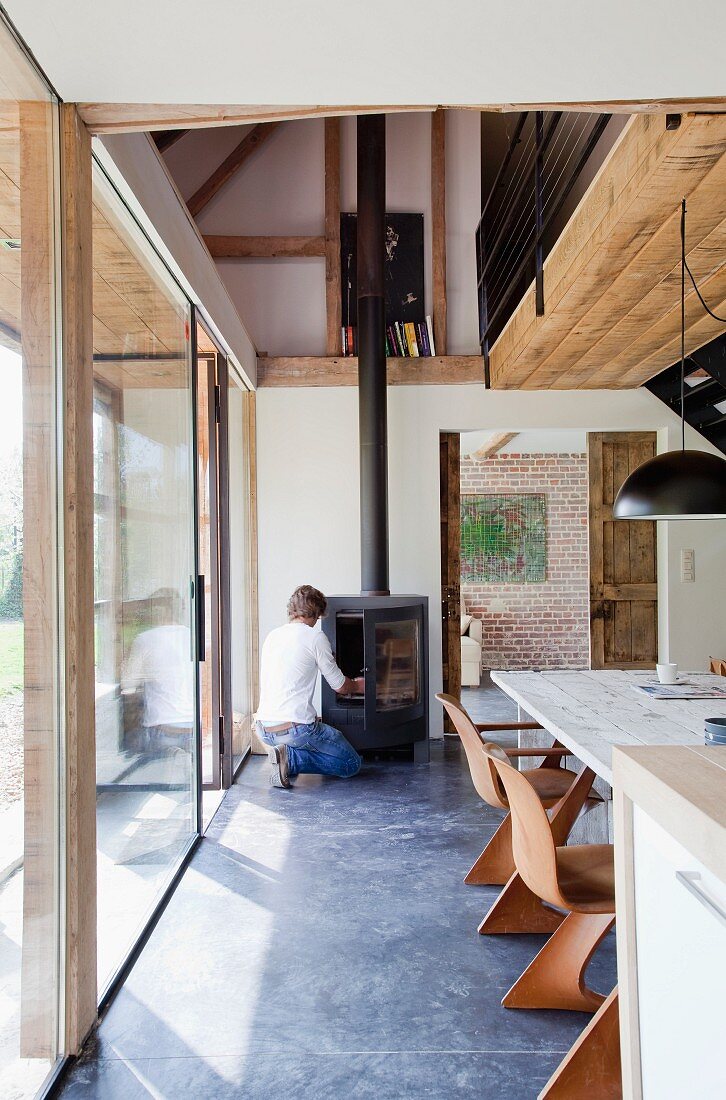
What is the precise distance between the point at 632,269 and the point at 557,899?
2.50m

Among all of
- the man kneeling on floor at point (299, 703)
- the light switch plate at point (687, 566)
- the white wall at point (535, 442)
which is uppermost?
the white wall at point (535, 442)

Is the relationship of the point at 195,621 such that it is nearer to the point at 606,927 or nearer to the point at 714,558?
the point at 606,927

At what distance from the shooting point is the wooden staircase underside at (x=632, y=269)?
252 cm

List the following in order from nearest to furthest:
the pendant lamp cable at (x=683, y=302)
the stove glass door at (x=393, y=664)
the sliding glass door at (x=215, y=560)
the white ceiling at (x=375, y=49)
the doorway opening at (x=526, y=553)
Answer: the white ceiling at (x=375, y=49) < the pendant lamp cable at (x=683, y=302) < the sliding glass door at (x=215, y=560) < the stove glass door at (x=393, y=664) < the doorway opening at (x=526, y=553)

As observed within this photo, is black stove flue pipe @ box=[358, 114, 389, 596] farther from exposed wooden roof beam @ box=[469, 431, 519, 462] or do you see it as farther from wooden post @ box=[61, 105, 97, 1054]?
wooden post @ box=[61, 105, 97, 1054]

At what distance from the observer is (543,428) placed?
18.5ft

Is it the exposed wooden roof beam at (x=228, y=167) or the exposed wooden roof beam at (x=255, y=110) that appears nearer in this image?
the exposed wooden roof beam at (x=255, y=110)

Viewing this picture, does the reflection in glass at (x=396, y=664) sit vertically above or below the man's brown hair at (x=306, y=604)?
below

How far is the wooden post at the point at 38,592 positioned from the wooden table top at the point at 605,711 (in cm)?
132

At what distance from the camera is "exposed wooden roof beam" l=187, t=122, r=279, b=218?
5.56m

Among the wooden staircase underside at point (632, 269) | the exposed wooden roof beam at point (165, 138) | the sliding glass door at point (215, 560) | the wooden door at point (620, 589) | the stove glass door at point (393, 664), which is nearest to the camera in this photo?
the wooden staircase underside at point (632, 269)

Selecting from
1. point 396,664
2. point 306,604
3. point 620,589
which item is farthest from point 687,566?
point 306,604

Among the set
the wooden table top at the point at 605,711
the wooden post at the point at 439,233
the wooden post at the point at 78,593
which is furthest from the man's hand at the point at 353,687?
the wooden post at the point at 78,593

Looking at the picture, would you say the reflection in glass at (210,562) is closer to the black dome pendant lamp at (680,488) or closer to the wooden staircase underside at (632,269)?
the wooden staircase underside at (632,269)
